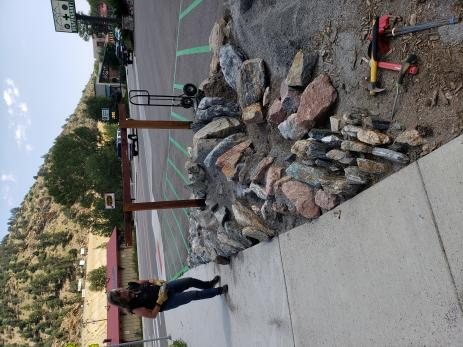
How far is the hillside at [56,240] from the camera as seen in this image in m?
26.0

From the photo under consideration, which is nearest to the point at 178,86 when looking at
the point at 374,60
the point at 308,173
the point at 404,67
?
the point at 308,173

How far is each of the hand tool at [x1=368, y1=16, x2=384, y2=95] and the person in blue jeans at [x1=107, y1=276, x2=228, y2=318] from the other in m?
4.57

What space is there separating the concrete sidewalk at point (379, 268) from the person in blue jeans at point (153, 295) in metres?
1.75

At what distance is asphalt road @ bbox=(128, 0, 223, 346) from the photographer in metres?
8.66

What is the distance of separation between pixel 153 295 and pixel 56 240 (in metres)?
59.8

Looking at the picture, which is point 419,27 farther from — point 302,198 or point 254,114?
point 254,114

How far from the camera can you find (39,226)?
2638 inches

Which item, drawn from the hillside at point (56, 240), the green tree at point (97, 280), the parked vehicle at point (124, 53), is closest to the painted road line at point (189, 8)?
the parked vehicle at point (124, 53)

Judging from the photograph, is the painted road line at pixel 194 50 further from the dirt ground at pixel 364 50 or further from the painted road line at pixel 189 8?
the dirt ground at pixel 364 50

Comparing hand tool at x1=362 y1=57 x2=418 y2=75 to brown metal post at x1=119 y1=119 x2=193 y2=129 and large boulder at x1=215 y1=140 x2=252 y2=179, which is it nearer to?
large boulder at x1=215 y1=140 x2=252 y2=179

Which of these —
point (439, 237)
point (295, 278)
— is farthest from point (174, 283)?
point (439, 237)

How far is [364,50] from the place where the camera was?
342 centimetres

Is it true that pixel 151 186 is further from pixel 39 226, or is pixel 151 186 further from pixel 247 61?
pixel 39 226

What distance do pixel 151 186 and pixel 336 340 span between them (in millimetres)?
12901
